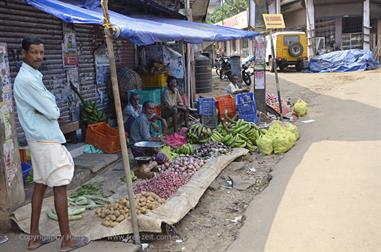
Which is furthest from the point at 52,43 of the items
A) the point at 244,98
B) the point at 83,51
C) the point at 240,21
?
the point at 240,21

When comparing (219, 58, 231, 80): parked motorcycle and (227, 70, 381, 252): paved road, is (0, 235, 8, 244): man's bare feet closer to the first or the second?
(227, 70, 381, 252): paved road

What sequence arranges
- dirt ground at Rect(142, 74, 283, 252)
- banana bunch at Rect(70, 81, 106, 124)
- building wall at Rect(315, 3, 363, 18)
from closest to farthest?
dirt ground at Rect(142, 74, 283, 252)
banana bunch at Rect(70, 81, 106, 124)
building wall at Rect(315, 3, 363, 18)

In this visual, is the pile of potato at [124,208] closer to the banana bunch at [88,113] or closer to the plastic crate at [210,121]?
the banana bunch at [88,113]

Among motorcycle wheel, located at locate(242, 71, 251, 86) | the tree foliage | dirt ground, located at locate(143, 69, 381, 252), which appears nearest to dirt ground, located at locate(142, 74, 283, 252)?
dirt ground, located at locate(143, 69, 381, 252)

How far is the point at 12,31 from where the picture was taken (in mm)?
5875

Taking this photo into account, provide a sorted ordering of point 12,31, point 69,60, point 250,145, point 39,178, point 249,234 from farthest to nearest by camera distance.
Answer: point 250,145
point 69,60
point 12,31
point 249,234
point 39,178

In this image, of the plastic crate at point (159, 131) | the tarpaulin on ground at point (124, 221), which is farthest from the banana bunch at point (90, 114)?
the tarpaulin on ground at point (124, 221)

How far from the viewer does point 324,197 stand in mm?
5254

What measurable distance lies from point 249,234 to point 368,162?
311 cm

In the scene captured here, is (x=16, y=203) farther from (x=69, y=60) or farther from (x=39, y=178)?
(x=69, y=60)

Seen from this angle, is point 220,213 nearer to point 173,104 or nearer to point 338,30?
point 173,104

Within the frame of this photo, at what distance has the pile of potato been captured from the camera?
4.34 meters

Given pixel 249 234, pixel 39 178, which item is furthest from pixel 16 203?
pixel 249 234

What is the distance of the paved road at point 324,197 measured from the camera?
411 cm
